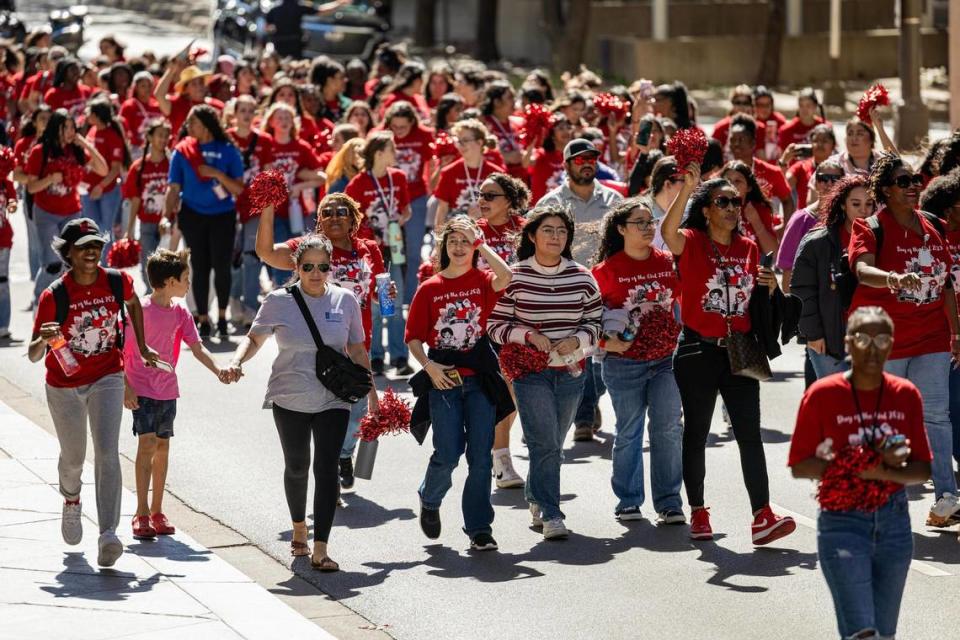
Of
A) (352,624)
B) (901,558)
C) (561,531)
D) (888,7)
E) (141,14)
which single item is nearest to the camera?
(901,558)

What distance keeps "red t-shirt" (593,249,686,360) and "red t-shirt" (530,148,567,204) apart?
4547 mm

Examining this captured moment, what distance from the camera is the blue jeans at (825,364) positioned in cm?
1052

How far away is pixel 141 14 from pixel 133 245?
153ft

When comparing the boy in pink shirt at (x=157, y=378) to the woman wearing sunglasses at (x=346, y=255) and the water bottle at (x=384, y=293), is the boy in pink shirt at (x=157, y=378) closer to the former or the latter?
the woman wearing sunglasses at (x=346, y=255)

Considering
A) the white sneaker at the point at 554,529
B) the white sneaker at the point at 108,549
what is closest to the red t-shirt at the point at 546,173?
the white sneaker at the point at 554,529

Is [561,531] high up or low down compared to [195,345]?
down

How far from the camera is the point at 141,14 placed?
57.3m

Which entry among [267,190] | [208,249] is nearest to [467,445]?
[267,190]

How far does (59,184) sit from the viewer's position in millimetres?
16219

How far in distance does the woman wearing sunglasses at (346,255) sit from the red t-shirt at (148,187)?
227 inches

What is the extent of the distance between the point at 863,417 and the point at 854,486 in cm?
26

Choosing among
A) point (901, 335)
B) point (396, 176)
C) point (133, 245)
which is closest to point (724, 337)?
point (901, 335)

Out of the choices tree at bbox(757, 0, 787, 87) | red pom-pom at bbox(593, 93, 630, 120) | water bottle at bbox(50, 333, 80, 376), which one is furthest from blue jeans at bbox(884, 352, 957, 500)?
tree at bbox(757, 0, 787, 87)

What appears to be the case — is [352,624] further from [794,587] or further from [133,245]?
[133,245]
